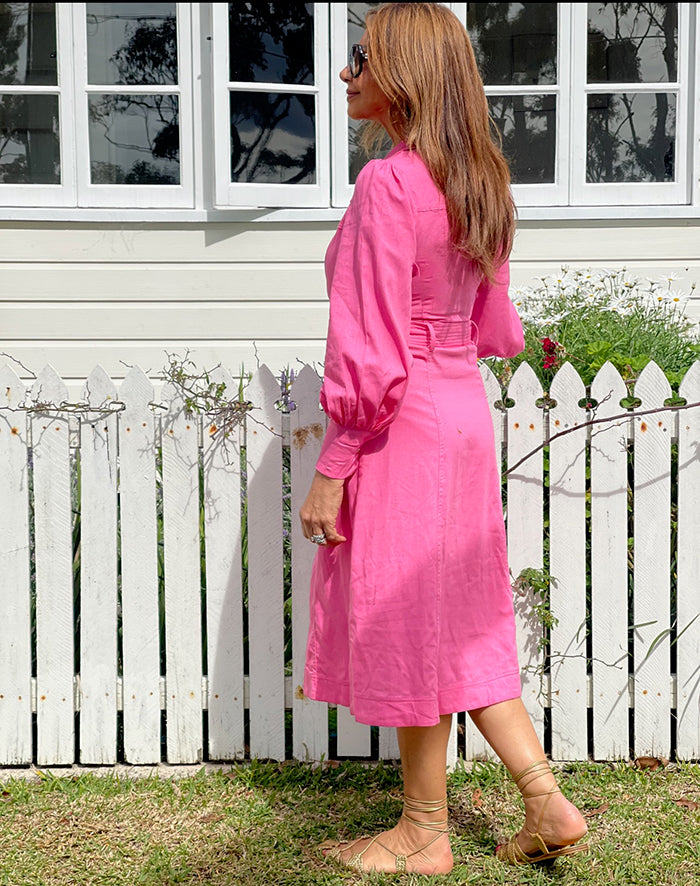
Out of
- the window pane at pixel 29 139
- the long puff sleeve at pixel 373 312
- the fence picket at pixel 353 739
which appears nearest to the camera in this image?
the long puff sleeve at pixel 373 312

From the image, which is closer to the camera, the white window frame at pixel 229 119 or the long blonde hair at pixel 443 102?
the long blonde hair at pixel 443 102

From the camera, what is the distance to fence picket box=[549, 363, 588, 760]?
296 centimetres

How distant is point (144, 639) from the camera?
9.86 feet

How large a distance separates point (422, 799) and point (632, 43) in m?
4.87

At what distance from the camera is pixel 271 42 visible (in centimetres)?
558

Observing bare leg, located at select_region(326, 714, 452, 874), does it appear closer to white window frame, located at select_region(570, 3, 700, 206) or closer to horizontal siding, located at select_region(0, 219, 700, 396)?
horizontal siding, located at select_region(0, 219, 700, 396)

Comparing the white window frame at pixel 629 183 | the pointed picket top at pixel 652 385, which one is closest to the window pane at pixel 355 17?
the white window frame at pixel 629 183

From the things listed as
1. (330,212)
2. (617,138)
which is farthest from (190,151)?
(617,138)

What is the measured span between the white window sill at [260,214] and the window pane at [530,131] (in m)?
0.28

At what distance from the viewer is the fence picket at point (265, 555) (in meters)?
2.97

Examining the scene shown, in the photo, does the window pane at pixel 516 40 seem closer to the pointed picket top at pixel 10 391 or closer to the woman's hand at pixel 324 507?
the pointed picket top at pixel 10 391

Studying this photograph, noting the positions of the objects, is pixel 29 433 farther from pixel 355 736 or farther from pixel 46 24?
pixel 46 24

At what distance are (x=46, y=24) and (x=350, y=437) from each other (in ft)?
14.8

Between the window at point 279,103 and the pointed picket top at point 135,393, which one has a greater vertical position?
the window at point 279,103
